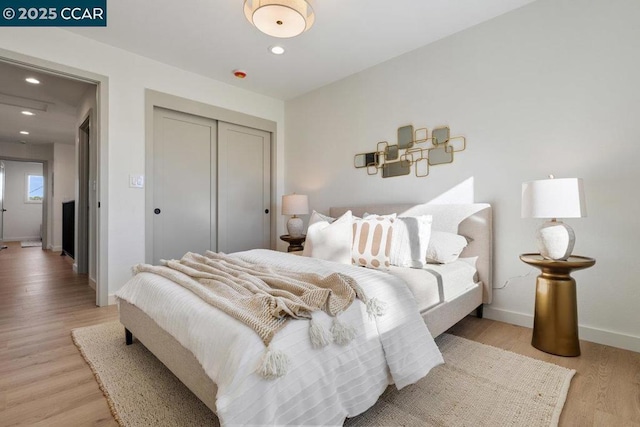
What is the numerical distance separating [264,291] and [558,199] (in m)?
1.78

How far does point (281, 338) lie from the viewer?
102 centimetres

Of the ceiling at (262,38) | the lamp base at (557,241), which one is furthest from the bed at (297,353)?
the ceiling at (262,38)

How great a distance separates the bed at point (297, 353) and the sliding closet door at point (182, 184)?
1.53 m

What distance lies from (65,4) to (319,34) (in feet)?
6.87

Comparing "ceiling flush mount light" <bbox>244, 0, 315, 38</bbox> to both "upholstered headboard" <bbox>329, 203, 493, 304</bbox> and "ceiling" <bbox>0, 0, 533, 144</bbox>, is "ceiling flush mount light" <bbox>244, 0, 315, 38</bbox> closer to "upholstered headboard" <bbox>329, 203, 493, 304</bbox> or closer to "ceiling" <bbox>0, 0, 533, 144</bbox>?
"ceiling" <bbox>0, 0, 533, 144</bbox>

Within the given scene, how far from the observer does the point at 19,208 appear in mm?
8469

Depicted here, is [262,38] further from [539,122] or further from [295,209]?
[539,122]

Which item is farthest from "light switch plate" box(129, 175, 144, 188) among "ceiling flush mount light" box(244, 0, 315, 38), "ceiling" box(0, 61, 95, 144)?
"ceiling flush mount light" box(244, 0, 315, 38)

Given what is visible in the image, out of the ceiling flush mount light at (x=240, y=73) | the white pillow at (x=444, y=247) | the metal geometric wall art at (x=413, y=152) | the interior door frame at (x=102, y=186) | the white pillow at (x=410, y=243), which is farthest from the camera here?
the ceiling flush mount light at (x=240, y=73)

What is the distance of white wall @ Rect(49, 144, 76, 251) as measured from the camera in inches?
241

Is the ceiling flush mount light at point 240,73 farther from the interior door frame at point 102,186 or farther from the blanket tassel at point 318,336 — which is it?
the blanket tassel at point 318,336

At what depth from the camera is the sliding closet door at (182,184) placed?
329 centimetres

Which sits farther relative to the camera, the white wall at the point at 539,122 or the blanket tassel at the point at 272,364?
the white wall at the point at 539,122

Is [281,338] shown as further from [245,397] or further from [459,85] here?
[459,85]
